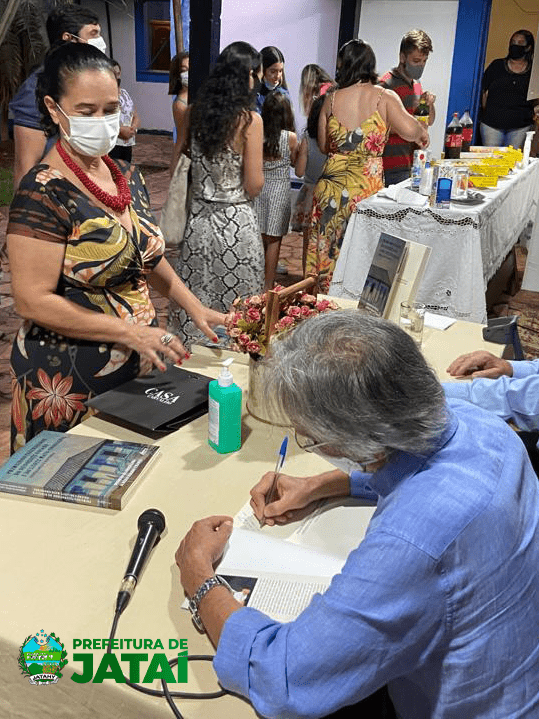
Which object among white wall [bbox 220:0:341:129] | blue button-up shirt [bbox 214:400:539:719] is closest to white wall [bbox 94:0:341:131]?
white wall [bbox 220:0:341:129]

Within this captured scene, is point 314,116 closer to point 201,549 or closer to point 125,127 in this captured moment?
point 125,127

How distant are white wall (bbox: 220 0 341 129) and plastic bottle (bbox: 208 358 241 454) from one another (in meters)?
6.30

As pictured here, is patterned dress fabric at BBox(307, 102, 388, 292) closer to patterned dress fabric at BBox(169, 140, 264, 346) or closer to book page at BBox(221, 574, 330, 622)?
patterned dress fabric at BBox(169, 140, 264, 346)

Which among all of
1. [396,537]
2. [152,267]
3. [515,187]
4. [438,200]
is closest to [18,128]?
[152,267]

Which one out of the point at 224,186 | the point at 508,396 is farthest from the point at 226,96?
the point at 508,396

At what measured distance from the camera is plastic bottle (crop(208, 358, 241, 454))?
1541 mm

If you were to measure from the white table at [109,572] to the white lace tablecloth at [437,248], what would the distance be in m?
2.31

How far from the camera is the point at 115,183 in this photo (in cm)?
196

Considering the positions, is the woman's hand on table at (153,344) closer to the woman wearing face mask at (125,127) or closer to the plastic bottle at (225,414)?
the plastic bottle at (225,414)

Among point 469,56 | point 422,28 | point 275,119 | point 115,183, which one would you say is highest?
point 422,28

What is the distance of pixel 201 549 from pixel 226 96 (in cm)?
239

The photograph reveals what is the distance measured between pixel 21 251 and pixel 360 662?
124 cm

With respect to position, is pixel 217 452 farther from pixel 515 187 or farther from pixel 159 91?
pixel 159 91

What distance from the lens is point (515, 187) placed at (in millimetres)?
4840
